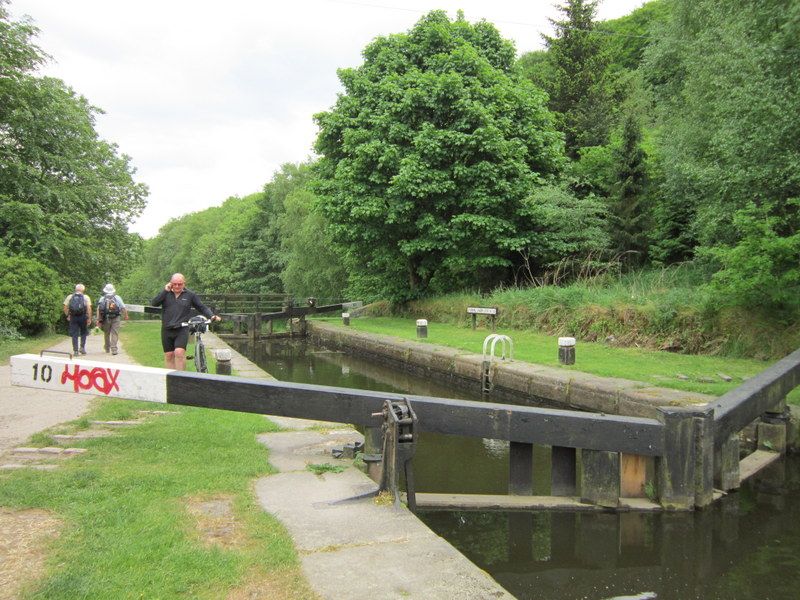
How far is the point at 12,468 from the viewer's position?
4105 mm

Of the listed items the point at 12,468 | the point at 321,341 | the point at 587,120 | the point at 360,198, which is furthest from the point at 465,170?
the point at 12,468

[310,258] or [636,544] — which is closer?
[636,544]

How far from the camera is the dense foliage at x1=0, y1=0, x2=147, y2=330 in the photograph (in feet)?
56.5

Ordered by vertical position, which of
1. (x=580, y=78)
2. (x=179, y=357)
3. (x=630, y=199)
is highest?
(x=580, y=78)

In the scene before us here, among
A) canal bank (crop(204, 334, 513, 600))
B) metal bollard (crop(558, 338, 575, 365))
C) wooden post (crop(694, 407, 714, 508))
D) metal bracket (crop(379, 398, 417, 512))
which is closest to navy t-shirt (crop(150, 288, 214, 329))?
canal bank (crop(204, 334, 513, 600))

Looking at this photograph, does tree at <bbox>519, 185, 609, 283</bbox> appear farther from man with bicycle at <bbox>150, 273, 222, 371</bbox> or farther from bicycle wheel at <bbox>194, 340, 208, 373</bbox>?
man with bicycle at <bbox>150, 273, 222, 371</bbox>

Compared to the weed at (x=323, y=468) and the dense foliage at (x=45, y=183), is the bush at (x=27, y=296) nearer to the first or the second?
the dense foliage at (x=45, y=183)

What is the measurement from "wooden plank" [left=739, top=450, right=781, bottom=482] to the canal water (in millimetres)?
106

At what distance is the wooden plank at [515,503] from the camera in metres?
4.58

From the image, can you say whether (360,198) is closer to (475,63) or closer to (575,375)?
(475,63)

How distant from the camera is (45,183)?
19594 mm

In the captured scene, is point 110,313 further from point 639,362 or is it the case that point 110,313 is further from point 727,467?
point 727,467

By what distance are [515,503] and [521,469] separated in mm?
277

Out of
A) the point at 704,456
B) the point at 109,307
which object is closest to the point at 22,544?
the point at 704,456
